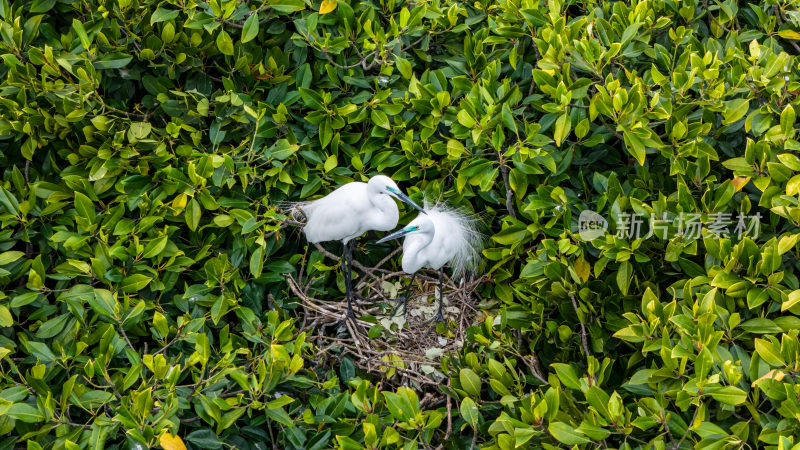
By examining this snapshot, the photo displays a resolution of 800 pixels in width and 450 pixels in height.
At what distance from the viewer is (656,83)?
2.78m

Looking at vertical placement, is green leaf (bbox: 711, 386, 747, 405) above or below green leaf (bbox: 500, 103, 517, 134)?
below

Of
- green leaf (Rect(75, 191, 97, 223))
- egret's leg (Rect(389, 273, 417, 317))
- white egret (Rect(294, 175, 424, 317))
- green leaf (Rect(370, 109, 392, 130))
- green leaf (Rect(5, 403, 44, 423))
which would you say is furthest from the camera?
egret's leg (Rect(389, 273, 417, 317))

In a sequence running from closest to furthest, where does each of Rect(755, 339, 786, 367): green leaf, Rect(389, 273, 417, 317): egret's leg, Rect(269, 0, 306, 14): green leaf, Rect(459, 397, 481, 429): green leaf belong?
Rect(755, 339, 786, 367): green leaf → Rect(459, 397, 481, 429): green leaf → Rect(269, 0, 306, 14): green leaf → Rect(389, 273, 417, 317): egret's leg

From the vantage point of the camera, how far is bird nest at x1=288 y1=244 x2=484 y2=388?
3.07 m

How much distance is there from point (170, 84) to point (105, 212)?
0.63 m

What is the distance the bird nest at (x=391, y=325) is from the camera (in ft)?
10.1

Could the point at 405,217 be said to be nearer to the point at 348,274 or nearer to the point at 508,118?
the point at 348,274

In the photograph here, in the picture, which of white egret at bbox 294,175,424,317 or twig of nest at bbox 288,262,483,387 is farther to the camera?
twig of nest at bbox 288,262,483,387

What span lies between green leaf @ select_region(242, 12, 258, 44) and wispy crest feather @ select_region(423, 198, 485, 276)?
0.98m

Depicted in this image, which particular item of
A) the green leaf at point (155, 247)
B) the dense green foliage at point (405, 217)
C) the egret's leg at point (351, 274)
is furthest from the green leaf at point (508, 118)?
the green leaf at point (155, 247)

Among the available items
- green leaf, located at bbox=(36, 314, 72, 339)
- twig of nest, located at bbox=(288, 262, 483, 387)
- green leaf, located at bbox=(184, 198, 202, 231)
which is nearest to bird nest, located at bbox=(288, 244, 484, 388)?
twig of nest, located at bbox=(288, 262, 483, 387)

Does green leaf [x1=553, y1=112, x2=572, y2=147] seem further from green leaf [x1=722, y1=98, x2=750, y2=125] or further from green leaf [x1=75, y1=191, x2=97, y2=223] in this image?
green leaf [x1=75, y1=191, x2=97, y2=223]

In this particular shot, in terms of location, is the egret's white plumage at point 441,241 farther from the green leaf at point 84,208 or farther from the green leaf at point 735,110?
the green leaf at point 84,208

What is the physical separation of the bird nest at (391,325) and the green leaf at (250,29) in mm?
961
